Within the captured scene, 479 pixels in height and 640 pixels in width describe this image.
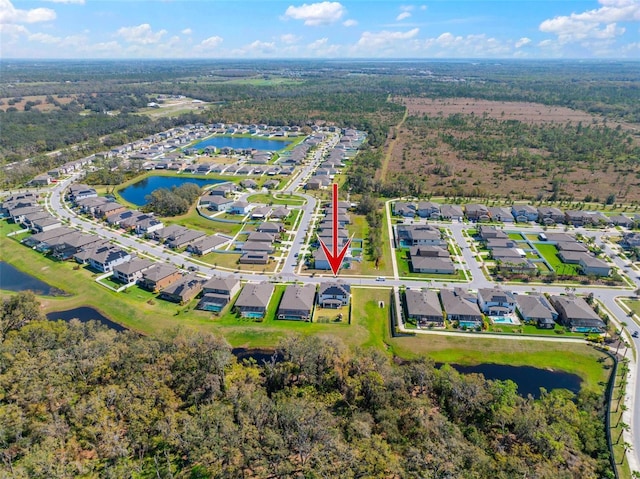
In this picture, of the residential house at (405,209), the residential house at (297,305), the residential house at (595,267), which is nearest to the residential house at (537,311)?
the residential house at (595,267)

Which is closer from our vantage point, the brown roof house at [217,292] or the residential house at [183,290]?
the brown roof house at [217,292]

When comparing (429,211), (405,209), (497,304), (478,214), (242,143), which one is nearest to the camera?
(497,304)

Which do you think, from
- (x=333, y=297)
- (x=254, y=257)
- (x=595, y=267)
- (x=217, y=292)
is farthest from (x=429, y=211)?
(x=217, y=292)

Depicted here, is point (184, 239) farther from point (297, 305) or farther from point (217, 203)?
point (297, 305)

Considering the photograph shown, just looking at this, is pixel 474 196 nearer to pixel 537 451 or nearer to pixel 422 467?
pixel 537 451

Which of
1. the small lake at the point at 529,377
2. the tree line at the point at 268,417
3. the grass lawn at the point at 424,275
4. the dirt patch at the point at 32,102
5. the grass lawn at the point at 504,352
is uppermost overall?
the dirt patch at the point at 32,102

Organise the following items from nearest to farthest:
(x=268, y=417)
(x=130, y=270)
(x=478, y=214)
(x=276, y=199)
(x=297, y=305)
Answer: (x=268, y=417)
(x=297, y=305)
(x=130, y=270)
(x=478, y=214)
(x=276, y=199)

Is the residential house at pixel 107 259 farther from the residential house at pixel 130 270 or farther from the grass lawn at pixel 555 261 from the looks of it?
the grass lawn at pixel 555 261
